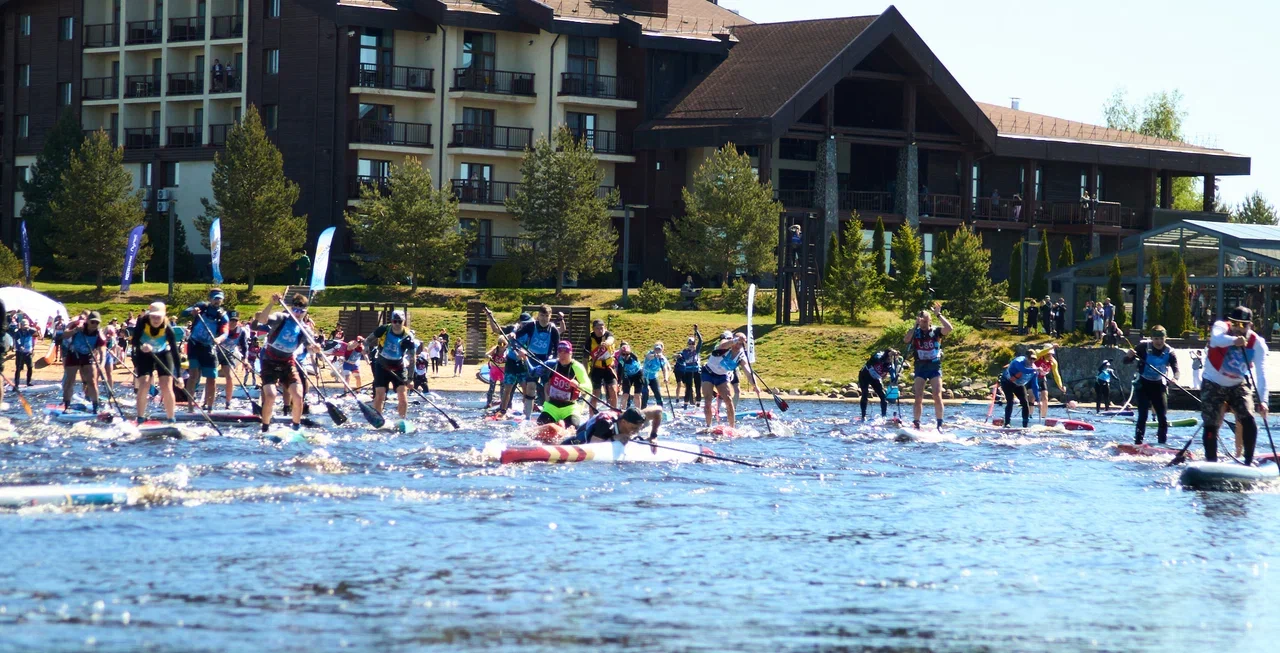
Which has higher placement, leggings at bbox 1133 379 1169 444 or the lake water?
leggings at bbox 1133 379 1169 444

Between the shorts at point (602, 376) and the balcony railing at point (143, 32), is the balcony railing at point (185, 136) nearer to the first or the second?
the balcony railing at point (143, 32)

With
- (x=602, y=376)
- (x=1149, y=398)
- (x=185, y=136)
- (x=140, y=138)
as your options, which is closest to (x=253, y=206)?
(x=185, y=136)

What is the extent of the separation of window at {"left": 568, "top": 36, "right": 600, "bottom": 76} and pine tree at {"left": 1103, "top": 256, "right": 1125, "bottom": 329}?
914 inches

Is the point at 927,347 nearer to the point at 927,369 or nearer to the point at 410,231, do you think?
the point at 927,369

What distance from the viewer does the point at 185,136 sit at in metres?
64.8

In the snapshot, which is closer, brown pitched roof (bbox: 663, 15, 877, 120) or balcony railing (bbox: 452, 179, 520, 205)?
brown pitched roof (bbox: 663, 15, 877, 120)

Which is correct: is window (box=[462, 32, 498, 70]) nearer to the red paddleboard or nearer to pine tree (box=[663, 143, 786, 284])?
pine tree (box=[663, 143, 786, 284])

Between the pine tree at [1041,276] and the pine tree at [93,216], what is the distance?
3349 cm

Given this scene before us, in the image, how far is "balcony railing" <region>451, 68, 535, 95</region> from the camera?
60.7m

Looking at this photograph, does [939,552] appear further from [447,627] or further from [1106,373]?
[1106,373]

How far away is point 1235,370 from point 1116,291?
31035mm

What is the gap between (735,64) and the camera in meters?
62.2

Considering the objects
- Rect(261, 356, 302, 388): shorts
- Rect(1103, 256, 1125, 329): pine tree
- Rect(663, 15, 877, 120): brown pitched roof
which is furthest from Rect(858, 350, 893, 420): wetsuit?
Rect(663, 15, 877, 120): brown pitched roof

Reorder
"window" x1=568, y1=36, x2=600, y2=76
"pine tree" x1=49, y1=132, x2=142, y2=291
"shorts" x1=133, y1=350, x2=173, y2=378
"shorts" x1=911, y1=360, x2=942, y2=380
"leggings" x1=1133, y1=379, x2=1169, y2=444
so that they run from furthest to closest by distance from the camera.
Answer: "window" x1=568, y1=36, x2=600, y2=76, "pine tree" x1=49, y1=132, x2=142, y2=291, "shorts" x1=911, y1=360, x2=942, y2=380, "leggings" x1=1133, y1=379, x2=1169, y2=444, "shorts" x1=133, y1=350, x2=173, y2=378
